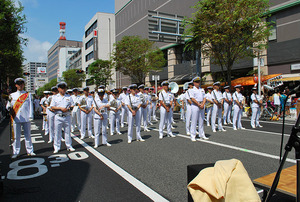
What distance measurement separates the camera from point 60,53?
423 feet

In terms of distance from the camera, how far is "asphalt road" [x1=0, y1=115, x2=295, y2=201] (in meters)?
4.03

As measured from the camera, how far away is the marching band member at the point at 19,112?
6698 millimetres

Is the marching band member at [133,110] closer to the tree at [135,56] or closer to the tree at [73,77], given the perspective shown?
the tree at [135,56]

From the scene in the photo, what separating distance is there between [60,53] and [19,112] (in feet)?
439

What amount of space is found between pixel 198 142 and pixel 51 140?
5.86 metres


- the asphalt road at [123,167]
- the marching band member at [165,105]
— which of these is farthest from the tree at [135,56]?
the asphalt road at [123,167]

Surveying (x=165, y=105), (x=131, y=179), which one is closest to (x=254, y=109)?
(x=165, y=105)

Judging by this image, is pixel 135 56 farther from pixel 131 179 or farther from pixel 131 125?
pixel 131 179

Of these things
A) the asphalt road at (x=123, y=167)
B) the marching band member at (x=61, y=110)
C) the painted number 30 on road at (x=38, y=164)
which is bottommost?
the painted number 30 on road at (x=38, y=164)

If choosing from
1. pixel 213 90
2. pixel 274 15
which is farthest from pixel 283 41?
pixel 213 90

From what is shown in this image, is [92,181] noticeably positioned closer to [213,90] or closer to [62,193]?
[62,193]

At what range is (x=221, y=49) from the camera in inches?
646

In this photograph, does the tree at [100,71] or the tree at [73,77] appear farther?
the tree at [73,77]

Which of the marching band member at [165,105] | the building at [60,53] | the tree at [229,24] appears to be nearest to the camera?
the marching band member at [165,105]
